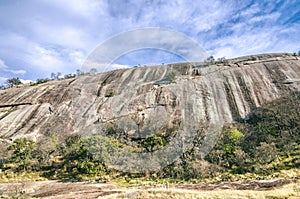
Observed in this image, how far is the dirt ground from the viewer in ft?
55.0

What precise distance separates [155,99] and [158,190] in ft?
85.3

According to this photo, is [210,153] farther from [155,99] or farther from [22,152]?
[22,152]

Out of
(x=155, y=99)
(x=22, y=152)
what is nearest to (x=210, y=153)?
(x=155, y=99)

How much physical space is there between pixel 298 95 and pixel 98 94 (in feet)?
122

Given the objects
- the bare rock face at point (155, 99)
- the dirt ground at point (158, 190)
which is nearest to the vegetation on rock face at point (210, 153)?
the dirt ground at point (158, 190)

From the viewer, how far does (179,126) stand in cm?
3494

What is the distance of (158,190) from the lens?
18656mm

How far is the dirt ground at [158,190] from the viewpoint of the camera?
16.8m

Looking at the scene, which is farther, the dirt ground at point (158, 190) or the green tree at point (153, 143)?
the green tree at point (153, 143)

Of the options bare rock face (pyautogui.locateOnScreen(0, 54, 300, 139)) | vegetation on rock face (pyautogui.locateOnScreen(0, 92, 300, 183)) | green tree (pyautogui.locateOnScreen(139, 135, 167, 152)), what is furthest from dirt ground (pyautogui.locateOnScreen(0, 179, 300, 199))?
bare rock face (pyautogui.locateOnScreen(0, 54, 300, 139))

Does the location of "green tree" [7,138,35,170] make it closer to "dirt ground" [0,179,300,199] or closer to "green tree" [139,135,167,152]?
"dirt ground" [0,179,300,199]

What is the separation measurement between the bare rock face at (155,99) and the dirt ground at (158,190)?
1384cm

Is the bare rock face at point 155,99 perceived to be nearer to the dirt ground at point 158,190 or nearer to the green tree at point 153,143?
the green tree at point 153,143

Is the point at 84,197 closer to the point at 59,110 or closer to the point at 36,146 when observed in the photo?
the point at 36,146
